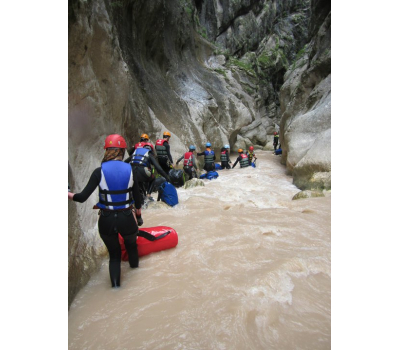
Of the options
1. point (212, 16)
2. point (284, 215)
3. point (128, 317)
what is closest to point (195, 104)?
point (284, 215)

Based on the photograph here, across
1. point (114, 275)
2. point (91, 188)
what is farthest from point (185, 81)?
point (114, 275)

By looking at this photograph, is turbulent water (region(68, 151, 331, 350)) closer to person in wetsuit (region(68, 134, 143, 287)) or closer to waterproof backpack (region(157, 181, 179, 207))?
person in wetsuit (region(68, 134, 143, 287))

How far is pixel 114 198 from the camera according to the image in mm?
2637

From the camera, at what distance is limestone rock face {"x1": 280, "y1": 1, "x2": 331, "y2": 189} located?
7656 mm

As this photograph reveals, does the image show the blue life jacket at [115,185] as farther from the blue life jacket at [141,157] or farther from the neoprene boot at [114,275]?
the blue life jacket at [141,157]

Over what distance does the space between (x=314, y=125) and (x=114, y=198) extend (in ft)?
27.4

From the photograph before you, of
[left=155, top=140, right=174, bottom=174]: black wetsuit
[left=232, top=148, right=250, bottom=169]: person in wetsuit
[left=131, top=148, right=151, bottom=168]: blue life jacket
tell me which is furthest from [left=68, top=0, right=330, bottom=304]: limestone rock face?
[left=232, top=148, right=250, bottom=169]: person in wetsuit

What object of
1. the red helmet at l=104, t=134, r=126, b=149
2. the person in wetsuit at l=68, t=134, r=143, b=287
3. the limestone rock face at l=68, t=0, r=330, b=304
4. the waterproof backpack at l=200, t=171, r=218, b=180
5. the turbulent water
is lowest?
the turbulent water

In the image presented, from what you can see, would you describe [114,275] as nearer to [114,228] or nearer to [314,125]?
[114,228]

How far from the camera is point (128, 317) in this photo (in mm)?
2258

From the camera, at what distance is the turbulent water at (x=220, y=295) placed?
2.02 m

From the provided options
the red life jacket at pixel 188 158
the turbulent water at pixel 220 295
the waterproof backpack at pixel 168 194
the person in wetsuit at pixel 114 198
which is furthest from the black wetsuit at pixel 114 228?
the red life jacket at pixel 188 158

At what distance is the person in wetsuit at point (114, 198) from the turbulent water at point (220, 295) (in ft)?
1.37

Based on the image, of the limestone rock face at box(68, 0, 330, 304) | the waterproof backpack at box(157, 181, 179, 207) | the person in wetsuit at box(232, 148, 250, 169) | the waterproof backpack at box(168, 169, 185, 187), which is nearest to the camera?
the limestone rock face at box(68, 0, 330, 304)
